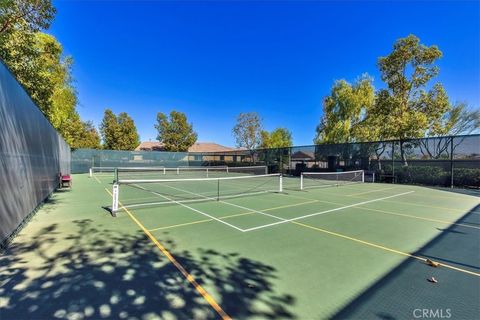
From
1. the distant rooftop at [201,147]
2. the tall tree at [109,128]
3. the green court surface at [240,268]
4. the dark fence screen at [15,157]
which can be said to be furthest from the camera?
the distant rooftop at [201,147]

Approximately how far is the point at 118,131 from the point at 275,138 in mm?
29886

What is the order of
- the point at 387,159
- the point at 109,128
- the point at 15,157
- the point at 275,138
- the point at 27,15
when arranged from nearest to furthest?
the point at 15,157
the point at 27,15
the point at 387,159
the point at 109,128
the point at 275,138

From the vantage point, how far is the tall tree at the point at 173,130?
4762 centimetres

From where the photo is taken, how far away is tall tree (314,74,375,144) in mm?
28859

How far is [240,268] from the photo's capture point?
3.80 m

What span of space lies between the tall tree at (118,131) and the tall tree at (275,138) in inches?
946

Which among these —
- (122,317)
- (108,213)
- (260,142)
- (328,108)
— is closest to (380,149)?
(328,108)

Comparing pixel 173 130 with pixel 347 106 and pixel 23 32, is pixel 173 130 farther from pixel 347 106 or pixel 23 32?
pixel 23 32

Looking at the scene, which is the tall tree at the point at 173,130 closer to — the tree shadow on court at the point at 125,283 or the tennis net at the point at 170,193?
the tennis net at the point at 170,193

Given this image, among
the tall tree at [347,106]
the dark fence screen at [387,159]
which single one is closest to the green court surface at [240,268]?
the dark fence screen at [387,159]

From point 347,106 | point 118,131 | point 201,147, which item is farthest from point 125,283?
point 201,147

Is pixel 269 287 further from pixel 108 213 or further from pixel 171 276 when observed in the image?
pixel 108 213

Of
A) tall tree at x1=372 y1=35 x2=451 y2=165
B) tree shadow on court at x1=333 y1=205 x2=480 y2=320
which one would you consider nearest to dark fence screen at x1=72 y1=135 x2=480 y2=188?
tall tree at x1=372 y1=35 x2=451 y2=165
